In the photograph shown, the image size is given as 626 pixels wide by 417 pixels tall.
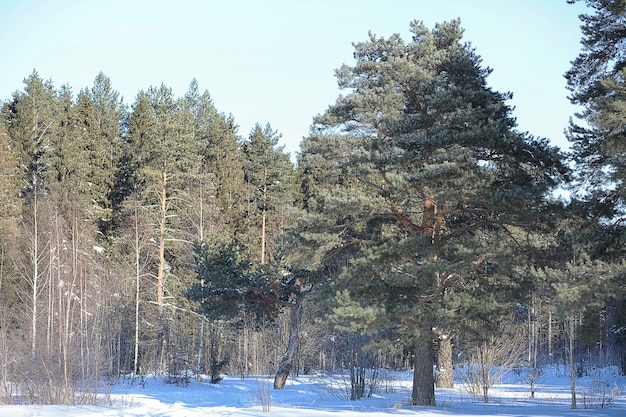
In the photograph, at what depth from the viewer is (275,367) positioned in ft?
86.4

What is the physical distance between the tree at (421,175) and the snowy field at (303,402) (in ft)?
6.72

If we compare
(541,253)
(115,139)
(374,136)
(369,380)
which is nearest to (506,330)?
(369,380)

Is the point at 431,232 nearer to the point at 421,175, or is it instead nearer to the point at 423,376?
the point at 421,175

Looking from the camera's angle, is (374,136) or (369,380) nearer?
(374,136)

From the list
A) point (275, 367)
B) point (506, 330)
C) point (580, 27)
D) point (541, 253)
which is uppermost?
point (580, 27)

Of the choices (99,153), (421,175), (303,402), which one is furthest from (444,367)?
(99,153)

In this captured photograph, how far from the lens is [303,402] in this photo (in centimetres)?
1817

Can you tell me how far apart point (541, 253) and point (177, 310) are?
23697 mm

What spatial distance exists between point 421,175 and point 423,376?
5.26m

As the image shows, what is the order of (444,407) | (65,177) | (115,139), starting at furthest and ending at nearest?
1. (115,139)
2. (65,177)
3. (444,407)

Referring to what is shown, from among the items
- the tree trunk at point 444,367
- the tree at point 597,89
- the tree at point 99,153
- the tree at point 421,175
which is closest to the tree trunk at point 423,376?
the tree at point 421,175

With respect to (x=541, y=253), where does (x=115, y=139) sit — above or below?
above

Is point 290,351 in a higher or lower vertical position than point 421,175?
lower

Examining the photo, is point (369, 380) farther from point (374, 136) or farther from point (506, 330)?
point (374, 136)
